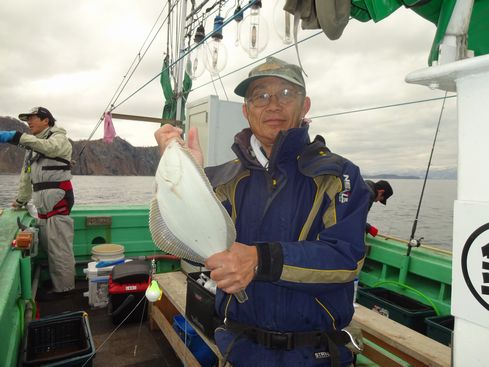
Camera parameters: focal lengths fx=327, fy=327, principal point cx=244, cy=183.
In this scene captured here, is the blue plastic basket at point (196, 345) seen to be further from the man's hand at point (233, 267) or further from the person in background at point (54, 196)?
the person in background at point (54, 196)

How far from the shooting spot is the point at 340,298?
1528mm

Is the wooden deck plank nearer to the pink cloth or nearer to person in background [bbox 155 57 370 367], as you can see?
person in background [bbox 155 57 370 367]

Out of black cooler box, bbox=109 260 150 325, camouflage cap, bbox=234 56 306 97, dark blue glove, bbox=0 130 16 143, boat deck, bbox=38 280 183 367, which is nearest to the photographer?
camouflage cap, bbox=234 56 306 97

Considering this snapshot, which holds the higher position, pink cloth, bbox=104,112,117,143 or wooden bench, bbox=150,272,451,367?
pink cloth, bbox=104,112,117,143

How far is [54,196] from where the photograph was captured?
14.4ft

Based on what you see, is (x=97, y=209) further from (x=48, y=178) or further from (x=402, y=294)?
(x=402, y=294)

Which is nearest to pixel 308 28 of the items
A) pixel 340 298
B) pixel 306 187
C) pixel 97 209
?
pixel 306 187

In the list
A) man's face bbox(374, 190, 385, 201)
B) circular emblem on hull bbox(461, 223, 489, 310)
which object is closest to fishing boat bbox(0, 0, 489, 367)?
circular emblem on hull bbox(461, 223, 489, 310)

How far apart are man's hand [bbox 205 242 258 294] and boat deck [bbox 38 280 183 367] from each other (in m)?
2.56

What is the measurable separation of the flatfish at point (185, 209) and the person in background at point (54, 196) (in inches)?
→ 157

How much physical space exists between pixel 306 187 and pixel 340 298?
1.78ft

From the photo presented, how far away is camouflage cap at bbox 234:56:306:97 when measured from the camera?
Result: 171cm

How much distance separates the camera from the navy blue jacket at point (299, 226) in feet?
4.22

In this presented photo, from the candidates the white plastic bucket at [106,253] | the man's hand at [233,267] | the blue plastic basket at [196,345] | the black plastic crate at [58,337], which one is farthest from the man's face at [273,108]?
the white plastic bucket at [106,253]
